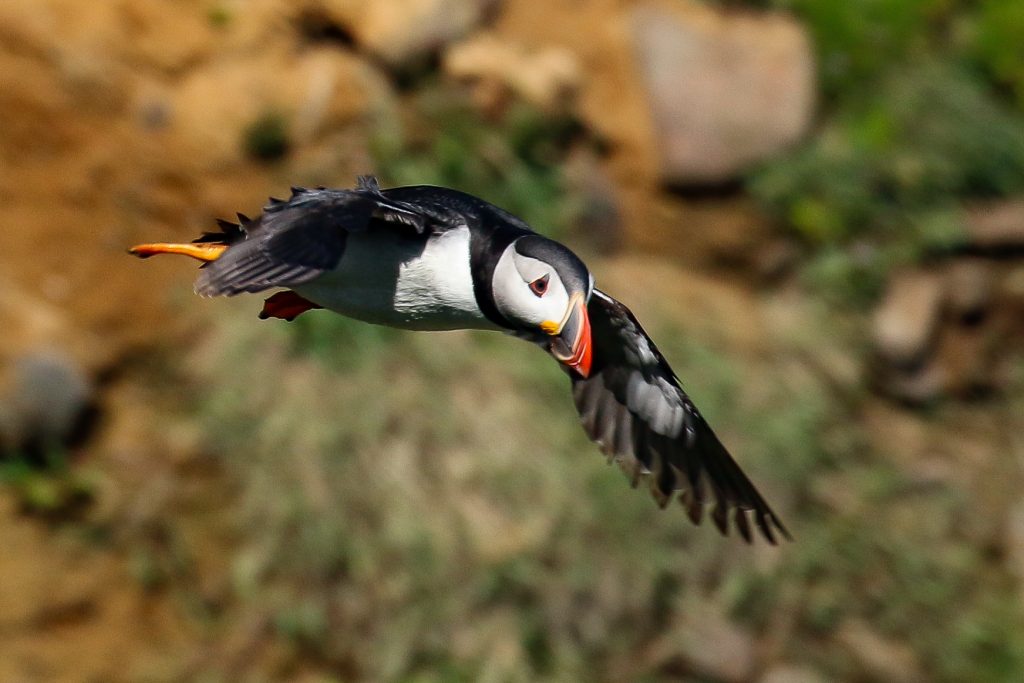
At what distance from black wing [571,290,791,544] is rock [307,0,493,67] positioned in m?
2.85

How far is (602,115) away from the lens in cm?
714

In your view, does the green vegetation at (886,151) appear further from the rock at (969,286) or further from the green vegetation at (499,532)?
the green vegetation at (499,532)

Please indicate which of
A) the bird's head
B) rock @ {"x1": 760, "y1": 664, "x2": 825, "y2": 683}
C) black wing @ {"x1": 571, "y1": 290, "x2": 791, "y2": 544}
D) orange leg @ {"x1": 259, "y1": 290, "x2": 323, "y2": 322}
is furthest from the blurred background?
the bird's head

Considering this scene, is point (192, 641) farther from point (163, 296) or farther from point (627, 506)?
point (627, 506)

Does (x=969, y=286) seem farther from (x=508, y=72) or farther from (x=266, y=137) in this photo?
(x=266, y=137)

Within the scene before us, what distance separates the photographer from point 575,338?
3.43 m

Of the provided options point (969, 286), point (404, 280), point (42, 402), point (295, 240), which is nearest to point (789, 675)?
point (969, 286)

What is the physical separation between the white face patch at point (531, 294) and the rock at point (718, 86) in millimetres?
3904

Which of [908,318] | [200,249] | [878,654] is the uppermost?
[908,318]

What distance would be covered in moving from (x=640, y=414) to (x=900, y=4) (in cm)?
430

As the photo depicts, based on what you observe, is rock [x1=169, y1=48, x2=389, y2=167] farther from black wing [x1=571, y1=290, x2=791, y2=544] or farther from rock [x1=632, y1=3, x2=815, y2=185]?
black wing [x1=571, y1=290, x2=791, y2=544]

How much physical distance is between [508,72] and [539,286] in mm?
3607

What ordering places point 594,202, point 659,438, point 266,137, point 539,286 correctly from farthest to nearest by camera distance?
point 594,202 < point 266,137 < point 659,438 < point 539,286

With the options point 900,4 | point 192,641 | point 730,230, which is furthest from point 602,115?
point 192,641
